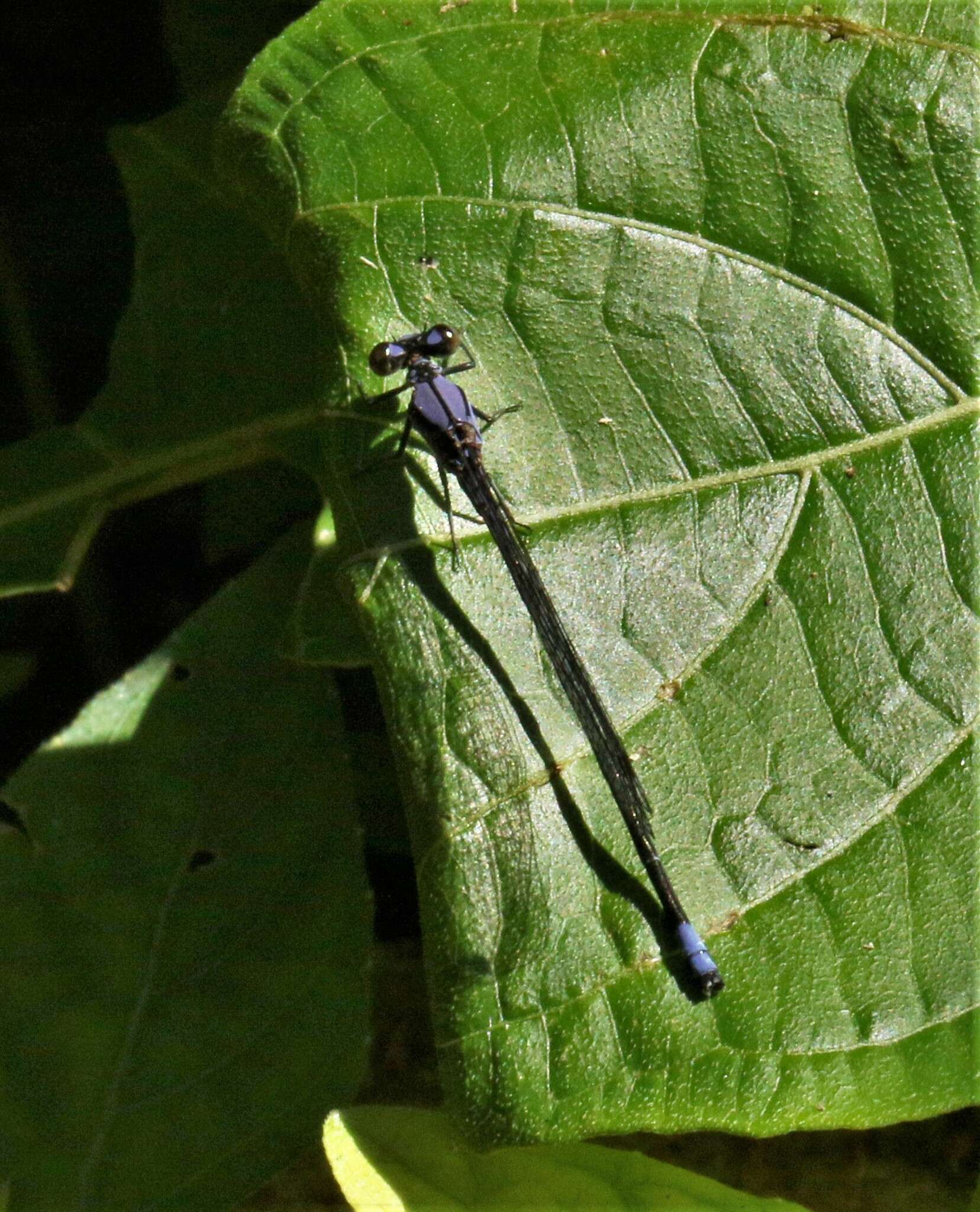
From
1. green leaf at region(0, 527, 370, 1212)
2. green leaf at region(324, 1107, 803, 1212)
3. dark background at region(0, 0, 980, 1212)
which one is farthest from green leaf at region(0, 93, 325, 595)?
green leaf at region(324, 1107, 803, 1212)

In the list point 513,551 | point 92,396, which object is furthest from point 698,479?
point 92,396

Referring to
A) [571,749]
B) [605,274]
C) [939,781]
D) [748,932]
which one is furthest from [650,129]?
[748,932]

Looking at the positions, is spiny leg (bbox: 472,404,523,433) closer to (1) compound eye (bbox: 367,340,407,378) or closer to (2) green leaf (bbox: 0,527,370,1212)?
(1) compound eye (bbox: 367,340,407,378)

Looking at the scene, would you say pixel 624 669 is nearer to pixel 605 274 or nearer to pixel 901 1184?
pixel 605 274

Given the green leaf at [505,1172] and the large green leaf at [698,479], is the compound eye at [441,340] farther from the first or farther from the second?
the green leaf at [505,1172]

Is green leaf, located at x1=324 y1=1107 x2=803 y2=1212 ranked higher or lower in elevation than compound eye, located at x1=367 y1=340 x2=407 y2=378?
lower

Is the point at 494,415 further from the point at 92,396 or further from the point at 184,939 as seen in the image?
the point at 92,396
